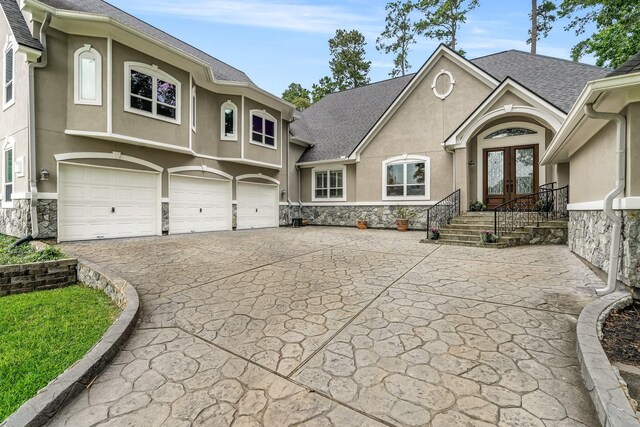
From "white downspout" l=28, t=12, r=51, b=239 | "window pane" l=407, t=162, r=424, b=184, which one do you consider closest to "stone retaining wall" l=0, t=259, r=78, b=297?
"white downspout" l=28, t=12, r=51, b=239

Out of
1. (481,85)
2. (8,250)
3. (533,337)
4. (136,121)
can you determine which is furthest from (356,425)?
(481,85)

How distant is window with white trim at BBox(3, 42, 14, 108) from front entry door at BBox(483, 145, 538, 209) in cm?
1679

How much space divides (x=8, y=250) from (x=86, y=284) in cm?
315

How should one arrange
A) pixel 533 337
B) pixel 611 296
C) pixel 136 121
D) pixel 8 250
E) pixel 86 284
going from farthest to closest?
1. pixel 136 121
2. pixel 8 250
3. pixel 86 284
4. pixel 611 296
5. pixel 533 337

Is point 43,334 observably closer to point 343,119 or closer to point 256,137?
point 256,137

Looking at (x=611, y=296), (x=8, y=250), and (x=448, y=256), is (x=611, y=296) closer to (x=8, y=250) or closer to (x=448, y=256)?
(x=448, y=256)

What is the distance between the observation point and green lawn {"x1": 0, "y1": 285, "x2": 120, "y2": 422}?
7.37ft

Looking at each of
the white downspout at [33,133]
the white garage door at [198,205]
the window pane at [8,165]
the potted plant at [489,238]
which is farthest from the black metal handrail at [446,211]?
Answer: the window pane at [8,165]

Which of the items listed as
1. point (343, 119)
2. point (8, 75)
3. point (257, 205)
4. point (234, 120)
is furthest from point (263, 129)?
point (8, 75)

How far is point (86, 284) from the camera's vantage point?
16.4 ft

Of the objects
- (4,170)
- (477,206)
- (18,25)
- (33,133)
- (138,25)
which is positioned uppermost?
(138,25)

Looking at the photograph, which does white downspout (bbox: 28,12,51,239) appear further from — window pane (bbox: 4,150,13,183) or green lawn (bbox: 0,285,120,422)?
green lawn (bbox: 0,285,120,422)

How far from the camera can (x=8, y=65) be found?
9195 millimetres

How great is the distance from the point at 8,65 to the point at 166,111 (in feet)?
16.2
